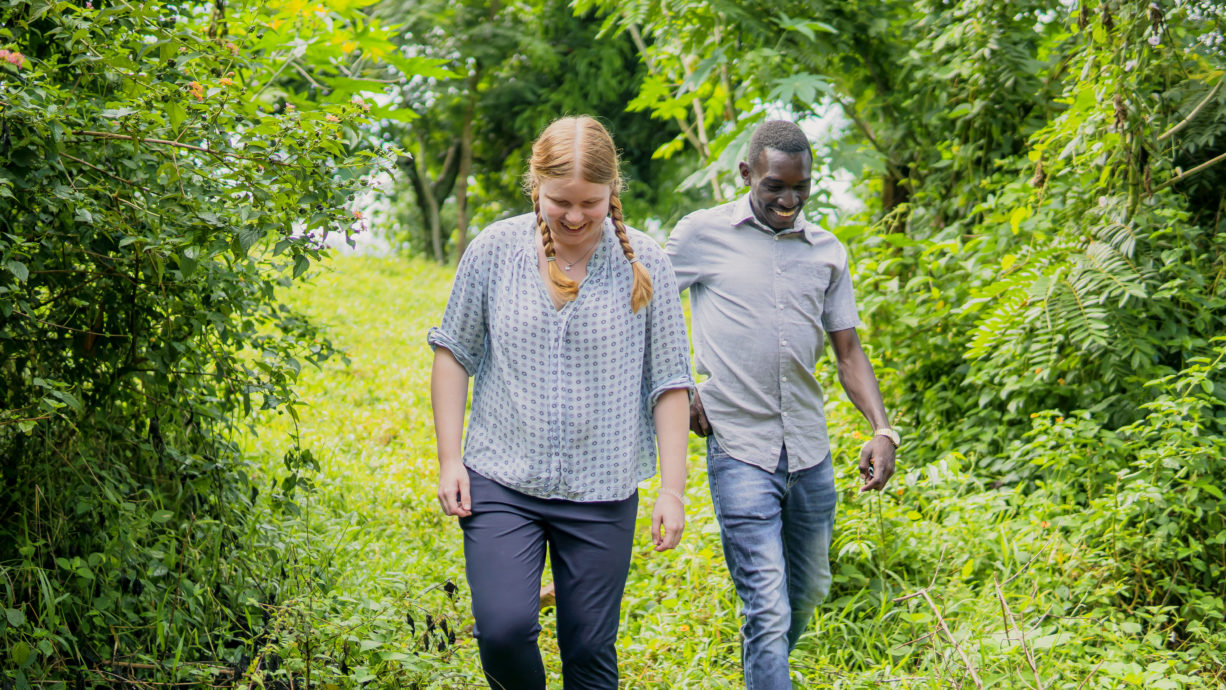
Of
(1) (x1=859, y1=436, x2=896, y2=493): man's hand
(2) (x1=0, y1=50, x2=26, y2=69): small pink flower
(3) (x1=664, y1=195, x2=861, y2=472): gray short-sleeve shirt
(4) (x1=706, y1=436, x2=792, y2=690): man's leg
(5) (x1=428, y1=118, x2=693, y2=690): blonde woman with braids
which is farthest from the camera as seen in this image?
(1) (x1=859, y1=436, x2=896, y2=493): man's hand

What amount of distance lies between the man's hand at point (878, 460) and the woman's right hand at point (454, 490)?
147 centimetres

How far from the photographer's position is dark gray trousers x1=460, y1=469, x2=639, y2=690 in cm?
289

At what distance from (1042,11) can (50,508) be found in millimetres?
6094

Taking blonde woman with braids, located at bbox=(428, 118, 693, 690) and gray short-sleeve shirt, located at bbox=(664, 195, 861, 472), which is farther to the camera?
gray short-sleeve shirt, located at bbox=(664, 195, 861, 472)

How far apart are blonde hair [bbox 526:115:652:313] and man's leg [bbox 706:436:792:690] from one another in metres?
0.82

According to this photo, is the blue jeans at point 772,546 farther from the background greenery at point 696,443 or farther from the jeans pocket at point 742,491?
the background greenery at point 696,443

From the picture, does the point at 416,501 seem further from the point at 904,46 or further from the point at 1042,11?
the point at 1042,11

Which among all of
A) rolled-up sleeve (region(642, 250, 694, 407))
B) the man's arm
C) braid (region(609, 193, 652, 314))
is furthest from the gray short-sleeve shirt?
braid (region(609, 193, 652, 314))

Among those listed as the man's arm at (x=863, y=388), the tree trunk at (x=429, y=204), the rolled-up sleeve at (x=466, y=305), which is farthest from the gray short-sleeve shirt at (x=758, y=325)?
the tree trunk at (x=429, y=204)

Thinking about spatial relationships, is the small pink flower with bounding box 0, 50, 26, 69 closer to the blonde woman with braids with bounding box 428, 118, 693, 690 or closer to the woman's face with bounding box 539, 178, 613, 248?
the blonde woman with braids with bounding box 428, 118, 693, 690

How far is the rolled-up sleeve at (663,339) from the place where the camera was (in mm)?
3166

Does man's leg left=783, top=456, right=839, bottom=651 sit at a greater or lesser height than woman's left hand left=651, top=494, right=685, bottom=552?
lesser

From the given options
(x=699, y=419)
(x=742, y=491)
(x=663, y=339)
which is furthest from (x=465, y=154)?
(x=663, y=339)

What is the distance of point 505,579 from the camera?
2906mm
